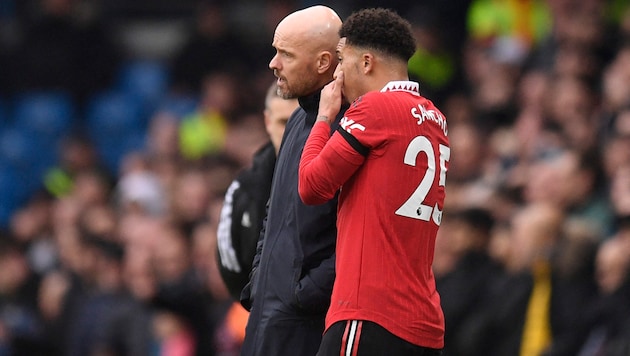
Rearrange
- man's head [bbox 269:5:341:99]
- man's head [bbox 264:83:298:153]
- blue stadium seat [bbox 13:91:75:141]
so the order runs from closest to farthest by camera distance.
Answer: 1. man's head [bbox 269:5:341:99]
2. man's head [bbox 264:83:298:153]
3. blue stadium seat [bbox 13:91:75:141]

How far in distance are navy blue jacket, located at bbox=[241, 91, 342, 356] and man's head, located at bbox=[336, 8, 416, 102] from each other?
1.52 ft

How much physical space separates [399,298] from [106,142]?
1124cm

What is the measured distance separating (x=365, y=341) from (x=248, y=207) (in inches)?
84.3

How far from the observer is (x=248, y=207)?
7078 millimetres

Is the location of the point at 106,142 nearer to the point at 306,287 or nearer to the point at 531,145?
the point at 531,145

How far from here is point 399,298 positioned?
5094 mm

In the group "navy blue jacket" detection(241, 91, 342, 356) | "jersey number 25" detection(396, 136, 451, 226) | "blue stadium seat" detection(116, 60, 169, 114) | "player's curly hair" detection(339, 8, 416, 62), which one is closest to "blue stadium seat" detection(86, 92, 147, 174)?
"blue stadium seat" detection(116, 60, 169, 114)

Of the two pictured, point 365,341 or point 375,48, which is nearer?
point 365,341

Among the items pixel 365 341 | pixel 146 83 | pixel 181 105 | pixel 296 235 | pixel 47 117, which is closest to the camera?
pixel 365 341

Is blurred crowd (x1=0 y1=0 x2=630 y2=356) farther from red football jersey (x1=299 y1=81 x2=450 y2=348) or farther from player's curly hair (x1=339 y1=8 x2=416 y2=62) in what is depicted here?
player's curly hair (x1=339 y1=8 x2=416 y2=62)

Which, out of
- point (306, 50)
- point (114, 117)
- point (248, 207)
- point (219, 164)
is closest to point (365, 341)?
point (306, 50)

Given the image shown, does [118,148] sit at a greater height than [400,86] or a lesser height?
lesser

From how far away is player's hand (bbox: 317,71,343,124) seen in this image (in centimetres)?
536

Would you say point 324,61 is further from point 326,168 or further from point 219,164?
point 219,164
